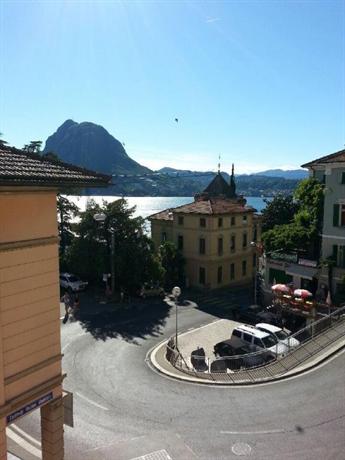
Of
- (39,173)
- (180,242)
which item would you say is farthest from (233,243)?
(39,173)

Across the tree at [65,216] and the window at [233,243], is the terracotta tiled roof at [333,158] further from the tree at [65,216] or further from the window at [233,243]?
the tree at [65,216]

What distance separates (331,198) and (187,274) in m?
18.3

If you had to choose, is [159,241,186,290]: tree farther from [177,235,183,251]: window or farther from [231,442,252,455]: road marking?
[231,442,252,455]: road marking

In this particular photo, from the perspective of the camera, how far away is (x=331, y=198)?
31109mm

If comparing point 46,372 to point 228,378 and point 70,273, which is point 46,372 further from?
point 70,273

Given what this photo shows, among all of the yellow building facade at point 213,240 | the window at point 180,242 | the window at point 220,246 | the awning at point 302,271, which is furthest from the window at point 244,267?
the awning at point 302,271

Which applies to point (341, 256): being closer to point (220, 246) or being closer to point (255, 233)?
point (220, 246)

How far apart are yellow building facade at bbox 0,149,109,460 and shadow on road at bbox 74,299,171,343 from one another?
1782 centimetres

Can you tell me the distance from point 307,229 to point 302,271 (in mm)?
4607

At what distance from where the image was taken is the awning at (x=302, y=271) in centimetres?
3173

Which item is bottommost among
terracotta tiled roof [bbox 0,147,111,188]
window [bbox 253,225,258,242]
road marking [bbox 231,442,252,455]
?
road marking [bbox 231,442,252,455]

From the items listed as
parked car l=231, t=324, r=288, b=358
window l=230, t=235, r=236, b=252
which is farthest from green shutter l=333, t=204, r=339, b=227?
window l=230, t=235, r=236, b=252

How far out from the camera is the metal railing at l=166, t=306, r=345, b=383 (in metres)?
20.5

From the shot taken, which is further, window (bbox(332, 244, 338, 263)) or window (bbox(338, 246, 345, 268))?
window (bbox(332, 244, 338, 263))
